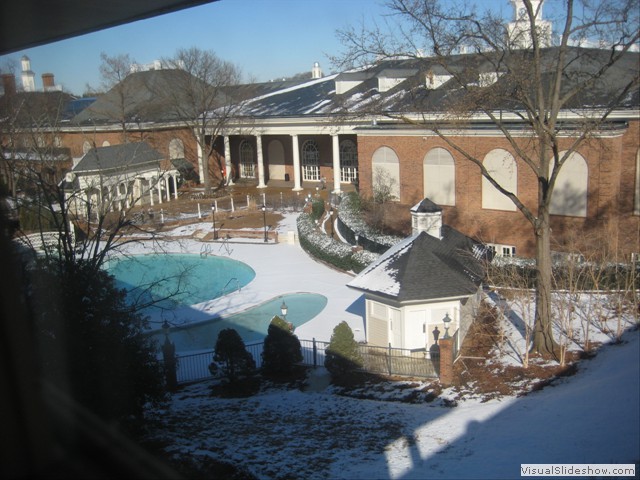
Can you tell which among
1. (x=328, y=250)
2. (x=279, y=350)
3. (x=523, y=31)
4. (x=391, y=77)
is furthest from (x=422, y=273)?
(x=391, y=77)

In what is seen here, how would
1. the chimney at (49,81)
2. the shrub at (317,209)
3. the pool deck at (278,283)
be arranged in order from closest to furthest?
1. the pool deck at (278,283)
2. the shrub at (317,209)
3. the chimney at (49,81)

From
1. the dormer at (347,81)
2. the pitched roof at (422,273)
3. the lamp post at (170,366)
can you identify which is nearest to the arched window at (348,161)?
the dormer at (347,81)

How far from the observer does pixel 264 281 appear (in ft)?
73.3

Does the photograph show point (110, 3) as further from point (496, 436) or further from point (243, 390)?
point (243, 390)

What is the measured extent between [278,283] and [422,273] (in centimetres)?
838

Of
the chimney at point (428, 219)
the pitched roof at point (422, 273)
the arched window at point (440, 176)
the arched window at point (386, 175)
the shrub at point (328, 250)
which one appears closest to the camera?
the pitched roof at point (422, 273)

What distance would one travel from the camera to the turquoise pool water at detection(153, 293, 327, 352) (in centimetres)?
1714

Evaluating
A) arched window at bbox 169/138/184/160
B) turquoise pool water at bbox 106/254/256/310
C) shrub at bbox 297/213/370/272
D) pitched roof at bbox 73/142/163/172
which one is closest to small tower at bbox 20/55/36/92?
arched window at bbox 169/138/184/160

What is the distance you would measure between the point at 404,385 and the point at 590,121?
717cm

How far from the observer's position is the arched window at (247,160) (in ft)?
148

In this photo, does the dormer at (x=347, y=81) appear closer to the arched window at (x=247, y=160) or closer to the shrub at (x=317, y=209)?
the arched window at (x=247, y=160)

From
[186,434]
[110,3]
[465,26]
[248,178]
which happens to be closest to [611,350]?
[465,26]

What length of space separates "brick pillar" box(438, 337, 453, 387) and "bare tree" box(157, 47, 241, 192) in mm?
28724

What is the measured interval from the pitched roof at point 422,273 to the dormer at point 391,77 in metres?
18.7
